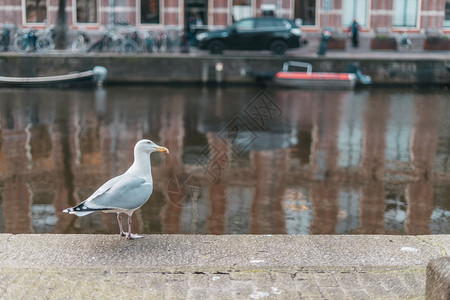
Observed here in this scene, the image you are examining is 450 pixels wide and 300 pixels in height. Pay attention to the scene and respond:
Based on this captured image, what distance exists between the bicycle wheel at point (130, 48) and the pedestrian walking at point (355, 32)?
8.74 m

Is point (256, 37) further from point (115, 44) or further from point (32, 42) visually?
point (32, 42)

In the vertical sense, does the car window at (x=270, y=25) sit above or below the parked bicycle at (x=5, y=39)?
above

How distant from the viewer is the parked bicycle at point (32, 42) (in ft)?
75.0

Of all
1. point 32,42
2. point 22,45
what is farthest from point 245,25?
point 22,45

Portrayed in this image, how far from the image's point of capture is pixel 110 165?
9.73 m

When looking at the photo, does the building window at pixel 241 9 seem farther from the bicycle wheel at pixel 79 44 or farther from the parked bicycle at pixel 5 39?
the parked bicycle at pixel 5 39

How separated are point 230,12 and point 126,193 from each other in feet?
78.4

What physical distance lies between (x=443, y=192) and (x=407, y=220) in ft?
5.03

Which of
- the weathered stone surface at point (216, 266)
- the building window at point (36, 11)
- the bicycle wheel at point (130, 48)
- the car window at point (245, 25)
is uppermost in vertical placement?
the building window at point (36, 11)

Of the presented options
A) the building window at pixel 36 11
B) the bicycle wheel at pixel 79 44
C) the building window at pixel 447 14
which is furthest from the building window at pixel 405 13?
→ the building window at pixel 36 11

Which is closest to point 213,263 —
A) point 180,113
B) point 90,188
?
point 90,188

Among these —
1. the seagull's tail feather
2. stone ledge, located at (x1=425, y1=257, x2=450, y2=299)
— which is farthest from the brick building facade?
stone ledge, located at (x1=425, y1=257, x2=450, y2=299)

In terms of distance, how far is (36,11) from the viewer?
27.4 meters

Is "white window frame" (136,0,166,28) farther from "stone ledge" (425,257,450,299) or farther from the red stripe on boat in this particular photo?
"stone ledge" (425,257,450,299)
